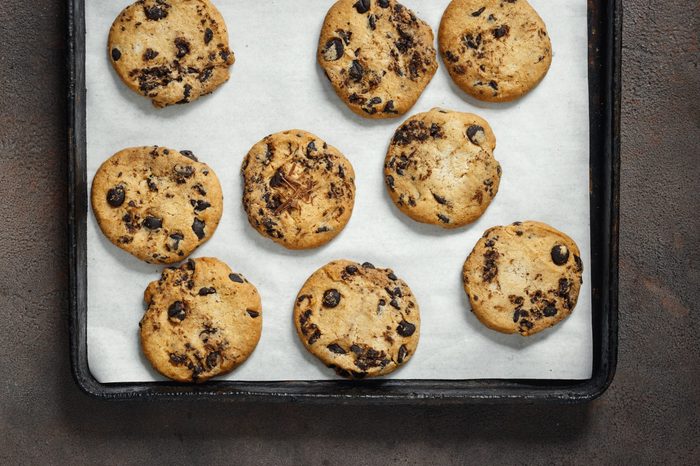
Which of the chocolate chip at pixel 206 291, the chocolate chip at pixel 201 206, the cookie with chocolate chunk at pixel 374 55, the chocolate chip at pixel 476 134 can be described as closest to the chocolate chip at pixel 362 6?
the cookie with chocolate chunk at pixel 374 55

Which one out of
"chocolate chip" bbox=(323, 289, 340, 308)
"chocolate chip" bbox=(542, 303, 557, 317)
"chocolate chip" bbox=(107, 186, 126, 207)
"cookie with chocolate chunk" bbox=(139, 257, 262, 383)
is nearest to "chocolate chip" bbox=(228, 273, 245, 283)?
"cookie with chocolate chunk" bbox=(139, 257, 262, 383)

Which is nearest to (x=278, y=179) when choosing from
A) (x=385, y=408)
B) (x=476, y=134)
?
(x=476, y=134)

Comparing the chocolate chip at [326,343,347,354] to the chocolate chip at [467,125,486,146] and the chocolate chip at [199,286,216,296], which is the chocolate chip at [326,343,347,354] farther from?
the chocolate chip at [467,125,486,146]

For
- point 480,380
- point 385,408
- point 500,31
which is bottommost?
point 385,408

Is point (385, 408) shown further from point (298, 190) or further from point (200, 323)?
point (298, 190)

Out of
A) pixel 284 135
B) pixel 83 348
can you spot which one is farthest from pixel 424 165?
pixel 83 348

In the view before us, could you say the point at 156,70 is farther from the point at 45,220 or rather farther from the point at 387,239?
the point at 387,239

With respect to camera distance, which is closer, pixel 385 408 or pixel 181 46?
pixel 181 46
